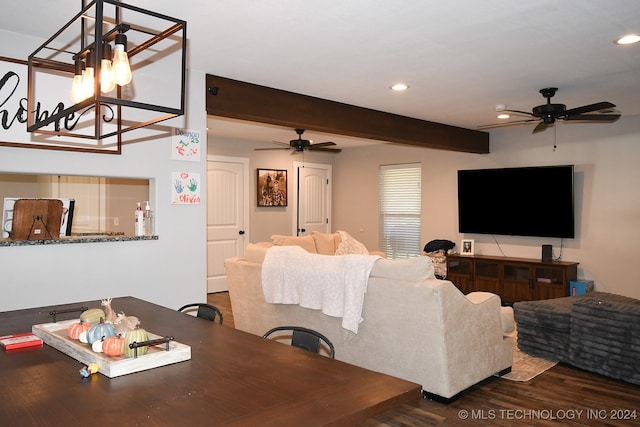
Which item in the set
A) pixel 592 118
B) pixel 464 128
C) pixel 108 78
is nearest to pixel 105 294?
pixel 108 78

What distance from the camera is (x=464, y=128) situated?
709 cm

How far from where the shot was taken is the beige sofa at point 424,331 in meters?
3.34

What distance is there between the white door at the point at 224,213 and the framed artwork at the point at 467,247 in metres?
3.53

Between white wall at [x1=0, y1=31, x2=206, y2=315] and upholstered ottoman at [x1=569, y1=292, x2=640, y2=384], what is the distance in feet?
10.3

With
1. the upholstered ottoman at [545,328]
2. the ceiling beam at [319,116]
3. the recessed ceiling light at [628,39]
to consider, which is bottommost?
the upholstered ottoman at [545,328]

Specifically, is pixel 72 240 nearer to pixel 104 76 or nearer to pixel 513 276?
pixel 104 76

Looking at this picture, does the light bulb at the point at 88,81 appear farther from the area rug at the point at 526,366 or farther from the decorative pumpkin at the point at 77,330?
the area rug at the point at 526,366

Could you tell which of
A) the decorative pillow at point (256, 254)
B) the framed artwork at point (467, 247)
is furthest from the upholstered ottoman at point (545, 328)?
the framed artwork at point (467, 247)

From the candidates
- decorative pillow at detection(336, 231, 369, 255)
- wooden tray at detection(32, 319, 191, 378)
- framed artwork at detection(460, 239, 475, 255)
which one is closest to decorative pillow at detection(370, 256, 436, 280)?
wooden tray at detection(32, 319, 191, 378)

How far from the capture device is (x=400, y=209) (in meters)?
8.82

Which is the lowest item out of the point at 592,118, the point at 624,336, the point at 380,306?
the point at 624,336

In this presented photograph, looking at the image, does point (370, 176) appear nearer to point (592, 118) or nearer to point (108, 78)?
point (592, 118)

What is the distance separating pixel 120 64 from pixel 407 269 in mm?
2351

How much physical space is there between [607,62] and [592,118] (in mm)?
972
